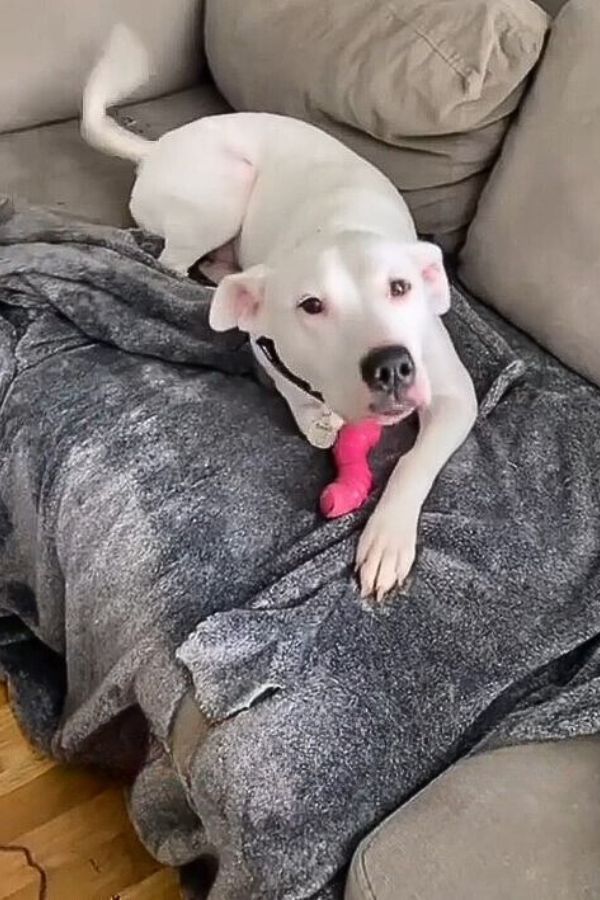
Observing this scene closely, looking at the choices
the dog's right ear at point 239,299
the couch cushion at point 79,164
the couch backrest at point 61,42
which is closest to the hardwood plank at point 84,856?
the dog's right ear at point 239,299

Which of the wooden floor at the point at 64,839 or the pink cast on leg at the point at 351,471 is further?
the wooden floor at the point at 64,839

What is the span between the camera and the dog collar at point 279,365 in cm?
154

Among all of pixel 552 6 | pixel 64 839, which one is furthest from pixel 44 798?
pixel 552 6

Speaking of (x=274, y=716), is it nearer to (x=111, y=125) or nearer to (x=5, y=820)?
(x=5, y=820)

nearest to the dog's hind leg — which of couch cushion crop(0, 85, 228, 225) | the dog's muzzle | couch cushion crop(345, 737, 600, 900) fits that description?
couch cushion crop(0, 85, 228, 225)

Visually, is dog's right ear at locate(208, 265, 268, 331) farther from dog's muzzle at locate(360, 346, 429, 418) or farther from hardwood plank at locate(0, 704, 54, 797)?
hardwood plank at locate(0, 704, 54, 797)

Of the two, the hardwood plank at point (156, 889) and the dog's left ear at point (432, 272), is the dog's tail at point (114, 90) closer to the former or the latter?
the dog's left ear at point (432, 272)

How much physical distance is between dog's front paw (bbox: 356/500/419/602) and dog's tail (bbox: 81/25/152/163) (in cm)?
81

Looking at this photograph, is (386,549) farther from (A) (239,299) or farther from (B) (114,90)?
(B) (114,90)

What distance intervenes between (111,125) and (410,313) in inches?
29.8

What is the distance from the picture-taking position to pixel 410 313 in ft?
4.74

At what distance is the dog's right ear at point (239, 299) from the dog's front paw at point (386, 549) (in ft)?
0.91

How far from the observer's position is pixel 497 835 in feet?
3.82

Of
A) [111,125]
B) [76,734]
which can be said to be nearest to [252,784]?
[76,734]
